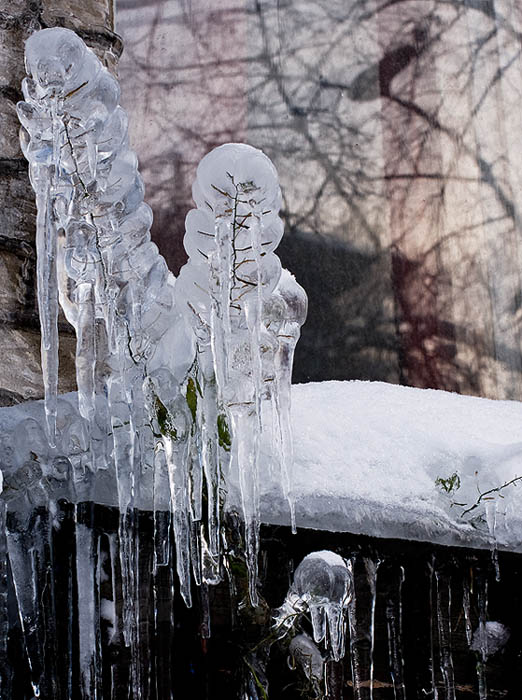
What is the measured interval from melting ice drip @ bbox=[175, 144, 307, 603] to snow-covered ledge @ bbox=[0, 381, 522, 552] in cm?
9

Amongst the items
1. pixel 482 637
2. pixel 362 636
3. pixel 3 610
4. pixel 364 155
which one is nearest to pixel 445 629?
pixel 482 637

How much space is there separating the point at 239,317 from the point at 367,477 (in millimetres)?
502

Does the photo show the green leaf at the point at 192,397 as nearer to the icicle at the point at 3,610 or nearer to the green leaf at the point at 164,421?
the green leaf at the point at 164,421

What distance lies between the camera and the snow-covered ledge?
1829 millimetres

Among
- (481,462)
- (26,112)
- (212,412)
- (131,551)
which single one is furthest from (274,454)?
(26,112)

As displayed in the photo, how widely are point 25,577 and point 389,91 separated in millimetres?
3805

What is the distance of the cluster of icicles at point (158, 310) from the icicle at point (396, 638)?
0.39 meters

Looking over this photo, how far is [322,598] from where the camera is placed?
1.88 m

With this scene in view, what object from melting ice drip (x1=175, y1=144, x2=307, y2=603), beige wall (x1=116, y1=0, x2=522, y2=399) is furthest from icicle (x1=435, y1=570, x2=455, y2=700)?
beige wall (x1=116, y1=0, x2=522, y2=399)

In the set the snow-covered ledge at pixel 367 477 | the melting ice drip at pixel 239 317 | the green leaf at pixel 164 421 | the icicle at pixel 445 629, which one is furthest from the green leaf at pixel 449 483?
the green leaf at pixel 164 421

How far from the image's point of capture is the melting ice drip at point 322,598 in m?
1.86

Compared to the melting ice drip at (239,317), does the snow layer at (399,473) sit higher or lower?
lower

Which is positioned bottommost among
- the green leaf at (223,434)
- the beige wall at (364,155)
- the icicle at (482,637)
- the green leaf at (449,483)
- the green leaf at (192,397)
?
the icicle at (482,637)

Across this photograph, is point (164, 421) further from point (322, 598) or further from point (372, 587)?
point (372, 587)
